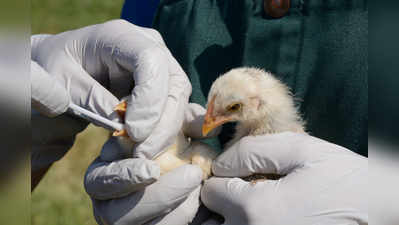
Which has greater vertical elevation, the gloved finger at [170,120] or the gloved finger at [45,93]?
the gloved finger at [45,93]

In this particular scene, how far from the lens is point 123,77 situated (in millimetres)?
1004

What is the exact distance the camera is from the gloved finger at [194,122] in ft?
3.29

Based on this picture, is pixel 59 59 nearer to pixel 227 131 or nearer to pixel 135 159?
pixel 135 159

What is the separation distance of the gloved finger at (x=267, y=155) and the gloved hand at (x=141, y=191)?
0.27 feet

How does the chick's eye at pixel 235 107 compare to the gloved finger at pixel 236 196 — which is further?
the chick's eye at pixel 235 107

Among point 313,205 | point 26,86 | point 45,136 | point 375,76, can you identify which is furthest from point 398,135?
point 45,136

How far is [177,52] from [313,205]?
0.67 m

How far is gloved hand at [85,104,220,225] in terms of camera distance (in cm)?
82

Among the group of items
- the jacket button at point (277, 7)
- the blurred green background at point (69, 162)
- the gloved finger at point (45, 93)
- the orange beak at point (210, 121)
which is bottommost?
the blurred green background at point (69, 162)

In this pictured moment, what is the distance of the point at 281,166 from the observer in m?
0.85

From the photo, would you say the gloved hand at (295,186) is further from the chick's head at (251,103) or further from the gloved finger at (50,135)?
the gloved finger at (50,135)

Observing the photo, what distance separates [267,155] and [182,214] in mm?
250

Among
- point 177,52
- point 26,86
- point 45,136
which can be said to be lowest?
point 45,136

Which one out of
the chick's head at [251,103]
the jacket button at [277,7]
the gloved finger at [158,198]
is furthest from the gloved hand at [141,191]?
the jacket button at [277,7]
